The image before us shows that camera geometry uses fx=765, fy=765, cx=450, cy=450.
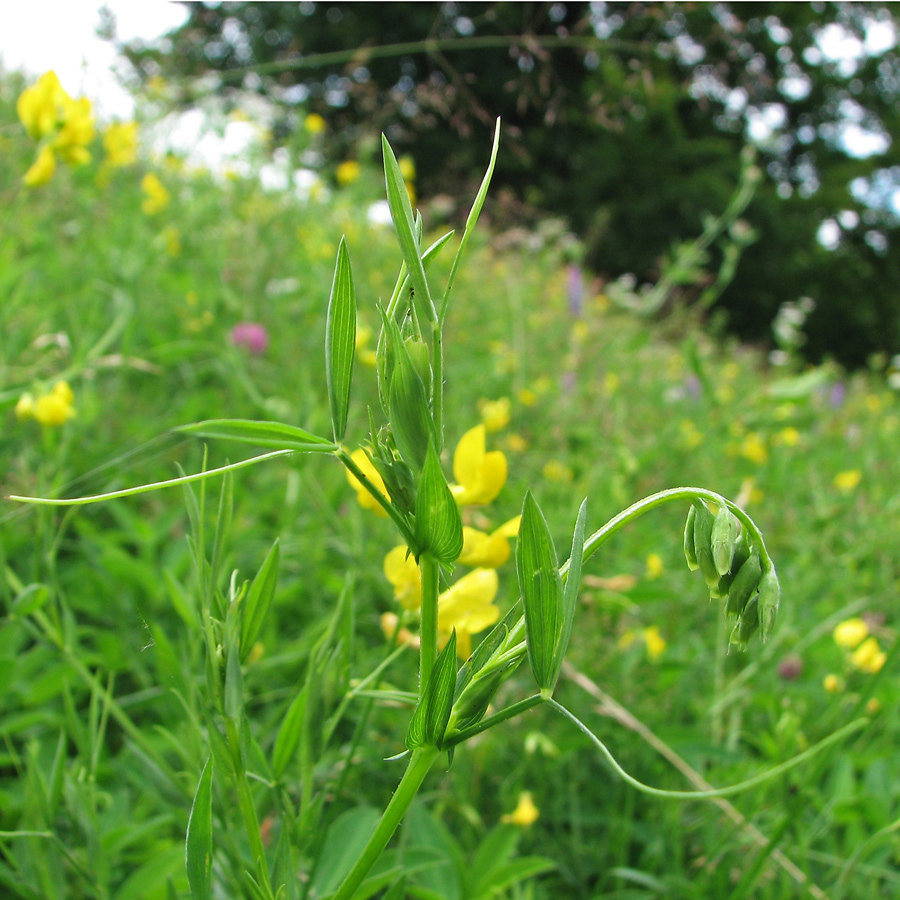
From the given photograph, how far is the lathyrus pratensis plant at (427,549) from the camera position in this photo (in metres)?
0.36

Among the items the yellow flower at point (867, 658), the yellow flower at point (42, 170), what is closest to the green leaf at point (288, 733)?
the yellow flower at point (867, 658)

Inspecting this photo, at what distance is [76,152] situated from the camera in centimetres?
158

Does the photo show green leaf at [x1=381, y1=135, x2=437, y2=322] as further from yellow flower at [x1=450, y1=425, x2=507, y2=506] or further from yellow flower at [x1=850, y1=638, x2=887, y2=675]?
yellow flower at [x1=850, y1=638, x2=887, y2=675]

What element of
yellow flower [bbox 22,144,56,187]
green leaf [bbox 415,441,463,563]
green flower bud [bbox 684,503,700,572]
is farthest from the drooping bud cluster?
yellow flower [bbox 22,144,56,187]

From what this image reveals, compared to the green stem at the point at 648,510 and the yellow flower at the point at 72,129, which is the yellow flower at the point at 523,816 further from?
the yellow flower at the point at 72,129

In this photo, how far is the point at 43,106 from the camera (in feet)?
4.85

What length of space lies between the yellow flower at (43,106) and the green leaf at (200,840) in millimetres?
1496

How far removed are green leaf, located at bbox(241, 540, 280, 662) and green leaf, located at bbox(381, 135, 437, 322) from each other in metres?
0.21

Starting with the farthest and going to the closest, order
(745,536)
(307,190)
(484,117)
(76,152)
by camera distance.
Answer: (307,190), (76,152), (484,117), (745,536)

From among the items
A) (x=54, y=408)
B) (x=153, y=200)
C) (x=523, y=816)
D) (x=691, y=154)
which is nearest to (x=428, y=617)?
(x=523, y=816)

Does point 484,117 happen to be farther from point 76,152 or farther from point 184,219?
point 184,219

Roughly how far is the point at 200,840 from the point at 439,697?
6.2 inches

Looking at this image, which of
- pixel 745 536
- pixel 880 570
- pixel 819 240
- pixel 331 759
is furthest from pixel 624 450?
pixel 819 240

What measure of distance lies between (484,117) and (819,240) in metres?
12.9
